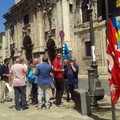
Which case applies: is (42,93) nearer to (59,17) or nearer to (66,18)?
(66,18)

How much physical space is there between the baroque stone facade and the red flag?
673 inches

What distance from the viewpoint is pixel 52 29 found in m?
29.9

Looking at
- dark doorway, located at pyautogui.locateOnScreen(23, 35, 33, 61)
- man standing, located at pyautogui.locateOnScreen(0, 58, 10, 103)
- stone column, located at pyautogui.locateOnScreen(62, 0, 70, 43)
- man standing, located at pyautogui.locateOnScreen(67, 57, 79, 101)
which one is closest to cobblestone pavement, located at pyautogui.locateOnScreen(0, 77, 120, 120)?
man standing, located at pyautogui.locateOnScreen(67, 57, 79, 101)

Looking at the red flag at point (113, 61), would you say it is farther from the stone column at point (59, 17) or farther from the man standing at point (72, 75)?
the stone column at point (59, 17)

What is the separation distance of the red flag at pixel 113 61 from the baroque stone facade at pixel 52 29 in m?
17.1

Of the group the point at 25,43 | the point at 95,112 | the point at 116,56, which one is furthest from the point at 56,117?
the point at 25,43

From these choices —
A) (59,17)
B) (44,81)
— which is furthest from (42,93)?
(59,17)

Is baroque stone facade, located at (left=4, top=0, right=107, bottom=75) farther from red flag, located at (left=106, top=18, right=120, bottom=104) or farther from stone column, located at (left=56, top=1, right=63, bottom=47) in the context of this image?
red flag, located at (left=106, top=18, right=120, bottom=104)

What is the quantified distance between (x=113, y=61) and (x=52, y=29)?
935 inches

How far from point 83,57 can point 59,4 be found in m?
5.46

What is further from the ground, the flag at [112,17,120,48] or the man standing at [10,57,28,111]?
the flag at [112,17,120,48]

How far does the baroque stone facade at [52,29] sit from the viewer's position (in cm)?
Result: 2568

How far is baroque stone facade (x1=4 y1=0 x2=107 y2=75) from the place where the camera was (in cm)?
2568

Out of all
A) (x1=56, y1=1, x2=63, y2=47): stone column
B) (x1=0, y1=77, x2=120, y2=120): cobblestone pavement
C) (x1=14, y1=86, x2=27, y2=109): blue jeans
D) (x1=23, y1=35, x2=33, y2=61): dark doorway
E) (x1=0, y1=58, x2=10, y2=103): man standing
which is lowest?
(x1=0, y1=77, x2=120, y2=120): cobblestone pavement
